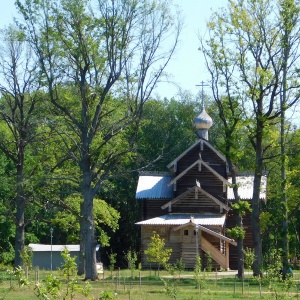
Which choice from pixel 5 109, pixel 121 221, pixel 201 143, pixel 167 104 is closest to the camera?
pixel 5 109

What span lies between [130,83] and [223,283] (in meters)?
10.3

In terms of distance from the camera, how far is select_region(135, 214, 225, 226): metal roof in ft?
167

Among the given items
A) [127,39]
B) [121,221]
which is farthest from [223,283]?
[121,221]

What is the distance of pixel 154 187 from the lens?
56188 mm

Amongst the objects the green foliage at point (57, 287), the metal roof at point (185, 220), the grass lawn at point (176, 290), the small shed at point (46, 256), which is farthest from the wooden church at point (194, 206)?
the green foliage at point (57, 287)

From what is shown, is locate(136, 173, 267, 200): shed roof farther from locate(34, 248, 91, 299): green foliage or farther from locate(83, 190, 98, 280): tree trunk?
locate(34, 248, 91, 299): green foliage

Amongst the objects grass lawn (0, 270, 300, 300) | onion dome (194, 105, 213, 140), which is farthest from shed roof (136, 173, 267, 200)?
grass lawn (0, 270, 300, 300)

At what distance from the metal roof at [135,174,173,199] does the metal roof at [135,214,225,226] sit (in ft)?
7.93

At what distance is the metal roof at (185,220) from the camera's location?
167ft

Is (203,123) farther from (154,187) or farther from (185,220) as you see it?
(185,220)

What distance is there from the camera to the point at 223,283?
1312 inches

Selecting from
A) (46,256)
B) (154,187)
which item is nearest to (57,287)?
(154,187)

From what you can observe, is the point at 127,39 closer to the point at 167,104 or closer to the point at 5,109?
the point at 5,109

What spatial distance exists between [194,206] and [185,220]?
2088 mm
